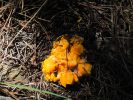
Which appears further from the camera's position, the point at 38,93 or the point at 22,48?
the point at 22,48

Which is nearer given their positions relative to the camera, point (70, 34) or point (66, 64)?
point (66, 64)

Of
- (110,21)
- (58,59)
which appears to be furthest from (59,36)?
(110,21)

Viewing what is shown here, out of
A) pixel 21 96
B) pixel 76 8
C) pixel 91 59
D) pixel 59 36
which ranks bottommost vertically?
pixel 21 96

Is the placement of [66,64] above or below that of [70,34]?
below

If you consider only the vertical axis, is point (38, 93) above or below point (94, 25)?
below

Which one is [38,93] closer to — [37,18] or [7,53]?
[7,53]

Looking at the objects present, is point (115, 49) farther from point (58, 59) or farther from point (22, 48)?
point (22, 48)

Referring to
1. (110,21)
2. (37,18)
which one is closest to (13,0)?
(37,18)
